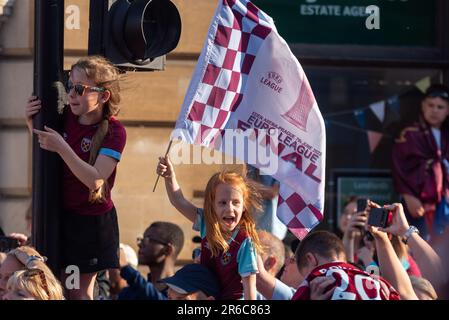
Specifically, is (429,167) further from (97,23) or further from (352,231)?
→ (97,23)

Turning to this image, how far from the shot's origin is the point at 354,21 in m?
10.0

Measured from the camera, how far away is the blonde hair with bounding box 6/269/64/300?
462 centimetres

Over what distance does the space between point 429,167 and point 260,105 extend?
3.48 meters

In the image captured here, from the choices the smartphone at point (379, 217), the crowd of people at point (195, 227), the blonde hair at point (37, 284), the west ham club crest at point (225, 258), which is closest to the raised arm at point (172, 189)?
the crowd of people at point (195, 227)

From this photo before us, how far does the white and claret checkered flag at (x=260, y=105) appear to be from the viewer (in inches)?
236

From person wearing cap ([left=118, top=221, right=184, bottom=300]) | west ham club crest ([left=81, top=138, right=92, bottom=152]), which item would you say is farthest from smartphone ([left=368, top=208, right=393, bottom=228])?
person wearing cap ([left=118, top=221, right=184, bottom=300])

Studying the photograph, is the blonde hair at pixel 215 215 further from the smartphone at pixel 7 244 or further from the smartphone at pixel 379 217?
the smartphone at pixel 7 244

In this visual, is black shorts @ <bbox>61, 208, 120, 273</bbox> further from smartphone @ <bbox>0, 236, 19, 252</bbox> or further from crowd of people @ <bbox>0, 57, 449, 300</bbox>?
smartphone @ <bbox>0, 236, 19, 252</bbox>

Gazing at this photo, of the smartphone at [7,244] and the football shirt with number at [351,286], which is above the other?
the football shirt with number at [351,286]

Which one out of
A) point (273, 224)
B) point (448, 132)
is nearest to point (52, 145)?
point (273, 224)

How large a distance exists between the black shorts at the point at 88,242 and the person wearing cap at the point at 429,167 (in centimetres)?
400

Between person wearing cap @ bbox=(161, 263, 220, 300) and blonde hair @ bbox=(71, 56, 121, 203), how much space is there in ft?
1.75

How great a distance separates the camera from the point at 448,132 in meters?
9.39

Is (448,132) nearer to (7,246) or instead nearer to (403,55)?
(403,55)
